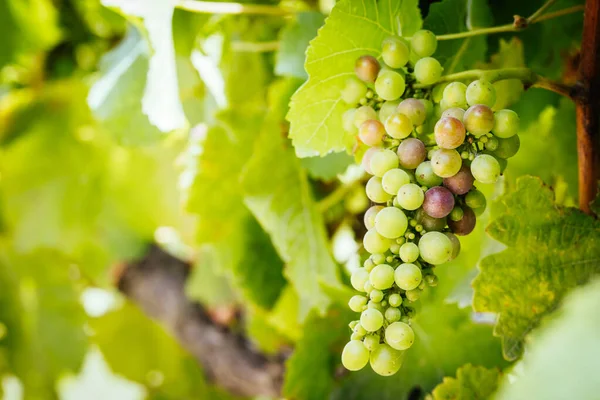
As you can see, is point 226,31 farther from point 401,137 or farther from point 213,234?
point 401,137

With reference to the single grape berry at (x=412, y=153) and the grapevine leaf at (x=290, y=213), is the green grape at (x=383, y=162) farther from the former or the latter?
the grapevine leaf at (x=290, y=213)

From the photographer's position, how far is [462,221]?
1.18 ft

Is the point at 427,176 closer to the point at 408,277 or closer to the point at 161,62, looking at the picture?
the point at 408,277

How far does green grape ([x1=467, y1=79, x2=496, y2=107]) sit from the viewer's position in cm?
36

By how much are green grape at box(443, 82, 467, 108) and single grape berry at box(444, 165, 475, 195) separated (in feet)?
0.15

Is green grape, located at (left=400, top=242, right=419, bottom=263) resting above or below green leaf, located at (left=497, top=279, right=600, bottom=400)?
below

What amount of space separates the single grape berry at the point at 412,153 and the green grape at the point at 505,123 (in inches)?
1.8

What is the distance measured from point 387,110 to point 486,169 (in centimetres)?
9

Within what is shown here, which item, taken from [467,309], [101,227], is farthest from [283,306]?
[101,227]

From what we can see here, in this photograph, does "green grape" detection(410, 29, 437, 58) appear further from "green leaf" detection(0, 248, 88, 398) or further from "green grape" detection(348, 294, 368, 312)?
"green leaf" detection(0, 248, 88, 398)

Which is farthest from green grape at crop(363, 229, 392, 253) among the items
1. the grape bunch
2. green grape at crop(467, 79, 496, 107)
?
green grape at crop(467, 79, 496, 107)

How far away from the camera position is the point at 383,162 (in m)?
0.36

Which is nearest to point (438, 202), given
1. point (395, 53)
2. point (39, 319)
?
point (395, 53)

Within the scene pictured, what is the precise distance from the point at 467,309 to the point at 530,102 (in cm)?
23
